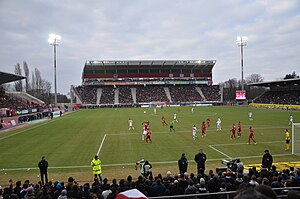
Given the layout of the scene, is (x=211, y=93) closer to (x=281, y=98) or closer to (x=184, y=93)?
(x=184, y=93)

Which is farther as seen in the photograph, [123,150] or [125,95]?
[125,95]

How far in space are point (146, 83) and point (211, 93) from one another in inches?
1078

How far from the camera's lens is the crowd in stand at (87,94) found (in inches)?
3868

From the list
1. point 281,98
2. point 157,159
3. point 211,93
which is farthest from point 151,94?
point 157,159

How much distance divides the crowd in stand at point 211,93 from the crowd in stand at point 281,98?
66.8ft

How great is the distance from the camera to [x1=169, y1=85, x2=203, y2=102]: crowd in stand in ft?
332

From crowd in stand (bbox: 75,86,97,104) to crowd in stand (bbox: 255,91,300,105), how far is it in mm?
59903

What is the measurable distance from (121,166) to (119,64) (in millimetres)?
85023

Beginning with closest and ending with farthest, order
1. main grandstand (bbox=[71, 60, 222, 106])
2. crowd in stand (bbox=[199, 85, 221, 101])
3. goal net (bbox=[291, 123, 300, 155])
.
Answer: goal net (bbox=[291, 123, 300, 155]), main grandstand (bbox=[71, 60, 222, 106]), crowd in stand (bbox=[199, 85, 221, 101])

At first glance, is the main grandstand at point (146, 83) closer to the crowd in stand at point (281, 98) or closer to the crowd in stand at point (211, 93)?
the crowd in stand at point (211, 93)

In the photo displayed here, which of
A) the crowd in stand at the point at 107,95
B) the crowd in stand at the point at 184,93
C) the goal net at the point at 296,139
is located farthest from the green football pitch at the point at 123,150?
the crowd in stand at the point at 184,93

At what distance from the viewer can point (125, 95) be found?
336ft

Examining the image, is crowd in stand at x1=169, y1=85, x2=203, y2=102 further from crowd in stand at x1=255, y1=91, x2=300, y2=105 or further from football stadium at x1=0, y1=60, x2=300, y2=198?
football stadium at x1=0, y1=60, x2=300, y2=198

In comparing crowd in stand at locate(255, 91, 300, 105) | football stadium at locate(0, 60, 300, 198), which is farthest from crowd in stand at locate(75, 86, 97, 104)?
crowd in stand at locate(255, 91, 300, 105)
